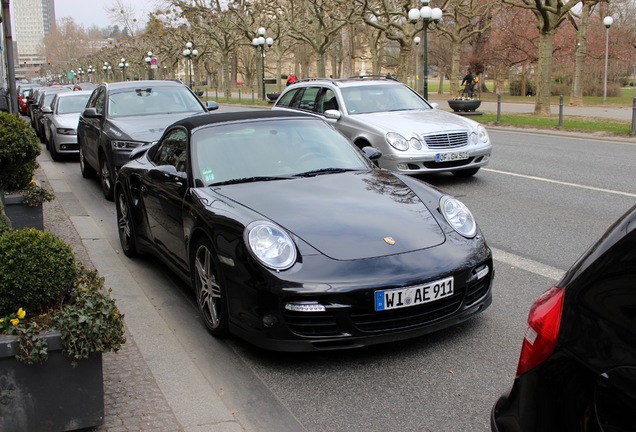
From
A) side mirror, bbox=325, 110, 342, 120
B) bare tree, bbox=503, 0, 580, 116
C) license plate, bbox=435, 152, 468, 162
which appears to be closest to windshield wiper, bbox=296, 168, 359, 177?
license plate, bbox=435, 152, 468, 162

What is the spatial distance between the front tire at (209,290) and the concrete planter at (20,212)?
2.92 metres

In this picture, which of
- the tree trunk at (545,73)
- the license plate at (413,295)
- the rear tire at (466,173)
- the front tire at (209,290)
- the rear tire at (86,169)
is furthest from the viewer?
the tree trunk at (545,73)

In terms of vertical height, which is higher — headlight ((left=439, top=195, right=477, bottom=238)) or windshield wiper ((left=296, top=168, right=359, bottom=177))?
windshield wiper ((left=296, top=168, right=359, bottom=177))

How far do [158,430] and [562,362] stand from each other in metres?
2.23

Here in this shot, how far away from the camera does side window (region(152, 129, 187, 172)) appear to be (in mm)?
5945

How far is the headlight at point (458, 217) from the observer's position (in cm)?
495

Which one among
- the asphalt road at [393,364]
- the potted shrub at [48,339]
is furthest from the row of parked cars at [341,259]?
the potted shrub at [48,339]

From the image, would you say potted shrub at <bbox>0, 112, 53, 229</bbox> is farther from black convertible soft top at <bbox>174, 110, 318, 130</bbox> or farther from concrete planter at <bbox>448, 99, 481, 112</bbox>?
concrete planter at <bbox>448, 99, 481, 112</bbox>

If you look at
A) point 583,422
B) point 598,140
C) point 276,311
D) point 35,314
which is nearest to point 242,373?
point 276,311

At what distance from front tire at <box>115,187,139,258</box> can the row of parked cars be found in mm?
23

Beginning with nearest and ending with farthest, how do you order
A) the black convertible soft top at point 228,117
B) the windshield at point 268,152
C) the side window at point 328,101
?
the windshield at point 268,152, the black convertible soft top at point 228,117, the side window at point 328,101

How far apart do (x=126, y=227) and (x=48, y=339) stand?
4142 millimetres

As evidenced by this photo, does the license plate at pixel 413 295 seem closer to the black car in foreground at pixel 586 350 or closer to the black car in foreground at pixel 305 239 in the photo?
the black car in foreground at pixel 305 239

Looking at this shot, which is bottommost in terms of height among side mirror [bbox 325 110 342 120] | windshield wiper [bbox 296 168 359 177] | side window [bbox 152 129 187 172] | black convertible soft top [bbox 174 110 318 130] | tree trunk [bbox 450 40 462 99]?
windshield wiper [bbox 296 168 359 177]
